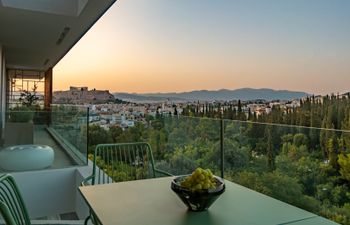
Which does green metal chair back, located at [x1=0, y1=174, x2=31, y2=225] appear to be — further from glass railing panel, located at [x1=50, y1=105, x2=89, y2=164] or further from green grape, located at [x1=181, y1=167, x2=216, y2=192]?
glass railing panel, located at [x1=50, y1=105, x2=89, y2=164]

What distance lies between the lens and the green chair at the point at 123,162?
2.62 m

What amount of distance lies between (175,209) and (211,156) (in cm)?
180

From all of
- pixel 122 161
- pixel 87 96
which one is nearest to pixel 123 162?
pixel 122 161

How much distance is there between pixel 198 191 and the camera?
131 centimetres

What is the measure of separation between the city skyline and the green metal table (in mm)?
2004

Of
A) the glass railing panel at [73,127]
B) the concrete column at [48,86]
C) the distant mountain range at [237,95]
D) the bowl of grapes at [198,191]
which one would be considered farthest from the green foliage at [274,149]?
the concrete column at [48,86]

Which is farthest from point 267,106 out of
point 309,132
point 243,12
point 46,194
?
point 46,194

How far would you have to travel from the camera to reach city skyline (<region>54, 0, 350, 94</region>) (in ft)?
10.8

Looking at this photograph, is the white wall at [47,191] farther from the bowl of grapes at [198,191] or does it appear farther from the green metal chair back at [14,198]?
the bowl of grapes at [198,191]

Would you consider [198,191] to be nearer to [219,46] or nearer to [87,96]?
[219,46]

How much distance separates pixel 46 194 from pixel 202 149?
2.18 metres

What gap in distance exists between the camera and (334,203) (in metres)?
2.00

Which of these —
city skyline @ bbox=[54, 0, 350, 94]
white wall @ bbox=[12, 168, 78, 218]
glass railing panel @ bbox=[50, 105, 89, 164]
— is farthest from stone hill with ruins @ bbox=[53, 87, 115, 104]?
white wall @ bbox=[12, 168, 78, 218]

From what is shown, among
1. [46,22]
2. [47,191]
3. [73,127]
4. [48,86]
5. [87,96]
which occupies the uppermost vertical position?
[46,22]
